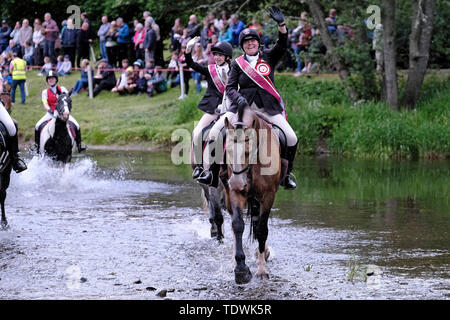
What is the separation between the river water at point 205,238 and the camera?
8484 mm

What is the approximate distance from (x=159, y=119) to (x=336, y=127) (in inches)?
263

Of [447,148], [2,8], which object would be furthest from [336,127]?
[2,8]

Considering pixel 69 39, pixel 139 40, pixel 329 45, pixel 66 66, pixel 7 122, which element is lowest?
pixel 7 122

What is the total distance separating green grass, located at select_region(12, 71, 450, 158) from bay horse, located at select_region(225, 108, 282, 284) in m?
12.7

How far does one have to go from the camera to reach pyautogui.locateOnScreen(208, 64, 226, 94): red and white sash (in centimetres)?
1184

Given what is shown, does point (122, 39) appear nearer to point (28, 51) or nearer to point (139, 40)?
point (139, 40)

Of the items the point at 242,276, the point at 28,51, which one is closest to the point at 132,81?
the point at 28,51

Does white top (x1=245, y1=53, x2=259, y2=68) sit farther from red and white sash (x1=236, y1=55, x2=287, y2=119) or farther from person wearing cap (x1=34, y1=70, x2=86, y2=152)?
person wearing cap (x1=34, y1=70, x2=86, y2=152)

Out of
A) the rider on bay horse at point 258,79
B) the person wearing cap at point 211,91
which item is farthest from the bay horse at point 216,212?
the rider on bay horse at point 258,79

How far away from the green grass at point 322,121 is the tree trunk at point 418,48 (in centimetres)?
41

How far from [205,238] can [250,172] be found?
2861 millimetres

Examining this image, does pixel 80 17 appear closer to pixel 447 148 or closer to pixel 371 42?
pixel 371 42

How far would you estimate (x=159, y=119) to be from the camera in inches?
1060

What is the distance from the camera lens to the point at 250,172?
29.5 ft
